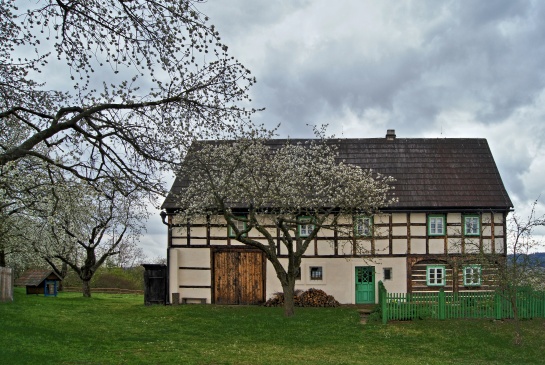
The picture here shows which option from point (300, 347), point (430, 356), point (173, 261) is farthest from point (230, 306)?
point (430, 356)

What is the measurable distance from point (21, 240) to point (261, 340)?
17233 mm

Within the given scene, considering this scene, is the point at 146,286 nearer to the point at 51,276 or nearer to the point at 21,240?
the point at 21,240

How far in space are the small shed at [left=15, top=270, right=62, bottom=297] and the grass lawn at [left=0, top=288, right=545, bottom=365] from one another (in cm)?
1086

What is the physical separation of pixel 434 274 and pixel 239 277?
8573mm

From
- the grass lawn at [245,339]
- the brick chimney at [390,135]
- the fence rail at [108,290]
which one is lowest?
the fence rail at [108,290]

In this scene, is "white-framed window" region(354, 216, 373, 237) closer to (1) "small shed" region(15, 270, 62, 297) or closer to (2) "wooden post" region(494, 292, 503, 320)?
(2) "wooden post" region(494, 292, 503, 320)

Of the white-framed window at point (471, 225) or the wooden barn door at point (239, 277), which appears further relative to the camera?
the white-framed window at point (471, 225)

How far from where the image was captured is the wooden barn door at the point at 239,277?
25.7 metres

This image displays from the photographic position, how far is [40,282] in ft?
105

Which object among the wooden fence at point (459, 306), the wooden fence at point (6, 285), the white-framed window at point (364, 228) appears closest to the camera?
the wooden fence at point (459, 306)

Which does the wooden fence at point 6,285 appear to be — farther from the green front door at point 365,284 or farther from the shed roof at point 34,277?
the green front door at point 365,284

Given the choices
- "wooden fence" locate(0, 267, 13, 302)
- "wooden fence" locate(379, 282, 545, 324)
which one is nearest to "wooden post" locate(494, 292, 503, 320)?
"wooden fence" locate(379, 282, 545, 324)

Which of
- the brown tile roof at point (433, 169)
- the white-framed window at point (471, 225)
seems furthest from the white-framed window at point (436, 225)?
the white-framed window at point (471, 225)

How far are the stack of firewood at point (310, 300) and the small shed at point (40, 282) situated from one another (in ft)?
46.4
